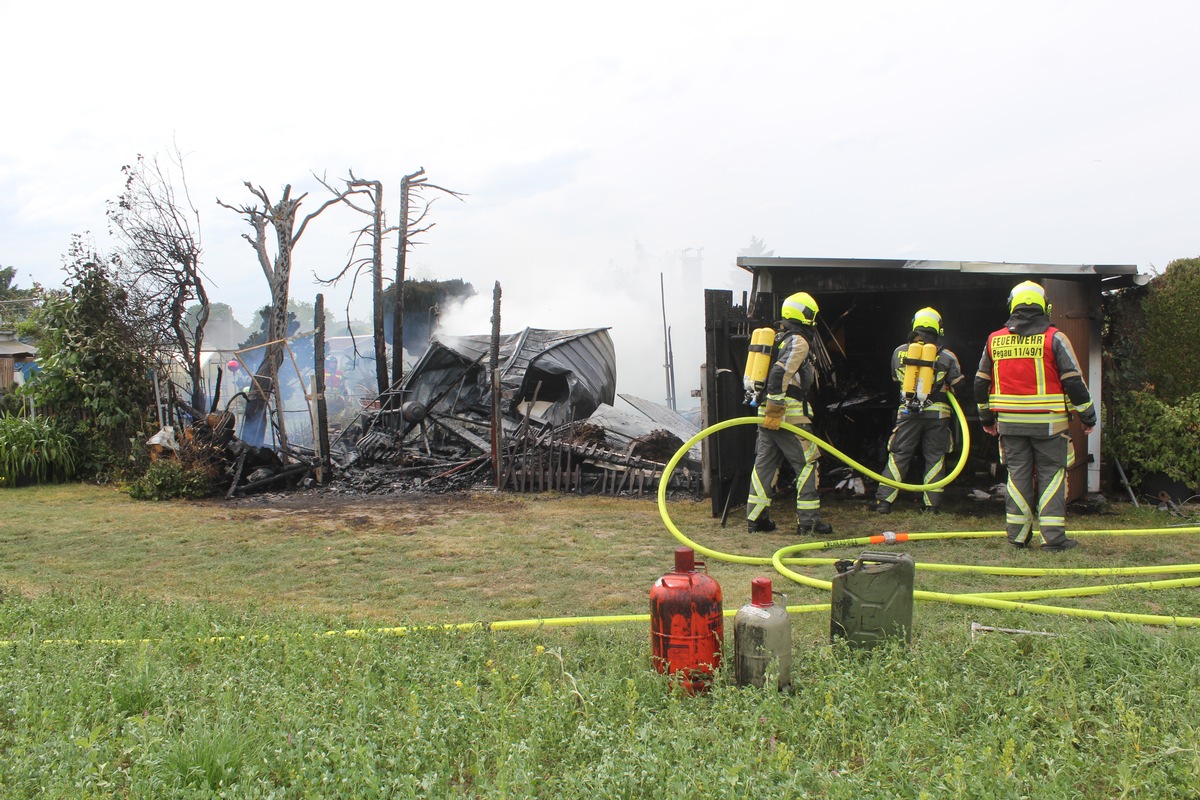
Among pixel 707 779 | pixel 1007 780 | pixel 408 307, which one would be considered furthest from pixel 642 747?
pixel 408 307

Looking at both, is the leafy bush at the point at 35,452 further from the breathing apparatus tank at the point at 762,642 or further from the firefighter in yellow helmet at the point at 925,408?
the breathing apparatus tank at the point at 762,642

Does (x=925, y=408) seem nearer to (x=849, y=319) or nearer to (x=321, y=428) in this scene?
(x=849, y=319)

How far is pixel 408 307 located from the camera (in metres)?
23.8

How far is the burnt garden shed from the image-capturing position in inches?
315

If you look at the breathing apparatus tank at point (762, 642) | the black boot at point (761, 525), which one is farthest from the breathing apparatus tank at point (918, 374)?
the breathing apparatus tank at point (762, 642)

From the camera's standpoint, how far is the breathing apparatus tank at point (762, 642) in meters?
3.42

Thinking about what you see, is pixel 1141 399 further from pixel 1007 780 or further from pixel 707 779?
pixel 707 779

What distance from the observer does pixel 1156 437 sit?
25.4 ft

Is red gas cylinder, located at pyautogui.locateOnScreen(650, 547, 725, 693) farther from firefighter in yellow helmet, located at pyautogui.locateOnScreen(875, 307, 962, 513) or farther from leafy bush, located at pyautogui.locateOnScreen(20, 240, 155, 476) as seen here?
leafy bush, located at pyautogui.locateOnScreen(20, 240, 155, 476)

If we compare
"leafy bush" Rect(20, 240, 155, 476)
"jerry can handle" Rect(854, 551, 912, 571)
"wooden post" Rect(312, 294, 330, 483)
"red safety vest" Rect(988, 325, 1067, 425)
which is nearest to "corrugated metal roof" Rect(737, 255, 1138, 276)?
"red safety vest" Rect(988, 325, 1067, 425)

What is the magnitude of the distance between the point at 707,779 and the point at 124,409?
1223 cm

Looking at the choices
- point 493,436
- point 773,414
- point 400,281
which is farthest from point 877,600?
point 400,281

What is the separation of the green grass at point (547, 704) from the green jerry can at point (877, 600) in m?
0.13

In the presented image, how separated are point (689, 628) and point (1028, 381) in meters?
4.21
